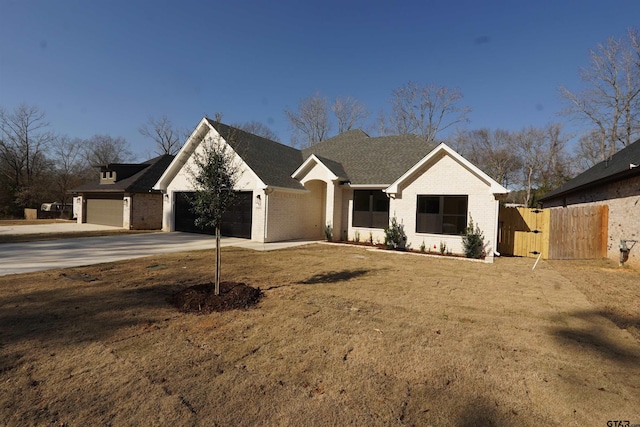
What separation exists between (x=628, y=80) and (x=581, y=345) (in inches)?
1336

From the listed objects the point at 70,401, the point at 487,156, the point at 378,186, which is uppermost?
the point at 487,156

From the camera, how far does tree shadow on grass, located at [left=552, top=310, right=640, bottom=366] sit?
3.92 meters

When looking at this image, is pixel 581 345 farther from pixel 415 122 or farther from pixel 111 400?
pixel 415 122

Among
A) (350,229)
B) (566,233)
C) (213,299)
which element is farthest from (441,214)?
(213,299)

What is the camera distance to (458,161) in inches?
490

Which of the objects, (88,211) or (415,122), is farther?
(415,122)

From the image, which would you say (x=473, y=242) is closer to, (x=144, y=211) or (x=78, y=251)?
(x=78, y=251)

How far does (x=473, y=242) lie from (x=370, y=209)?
540cm

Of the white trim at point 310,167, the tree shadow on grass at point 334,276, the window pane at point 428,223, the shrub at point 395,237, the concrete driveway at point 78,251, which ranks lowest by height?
the concrete driveway at point 78,251

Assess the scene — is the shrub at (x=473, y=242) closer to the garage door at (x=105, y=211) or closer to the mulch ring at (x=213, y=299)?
the mulch ring at (x=213, y=299)

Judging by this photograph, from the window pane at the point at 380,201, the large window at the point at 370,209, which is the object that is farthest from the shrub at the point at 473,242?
the window pane at the point at 380,201

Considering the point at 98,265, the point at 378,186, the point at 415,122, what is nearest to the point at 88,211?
the point at 98,265

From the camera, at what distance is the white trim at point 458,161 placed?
11705mm

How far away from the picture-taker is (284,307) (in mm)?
5430
